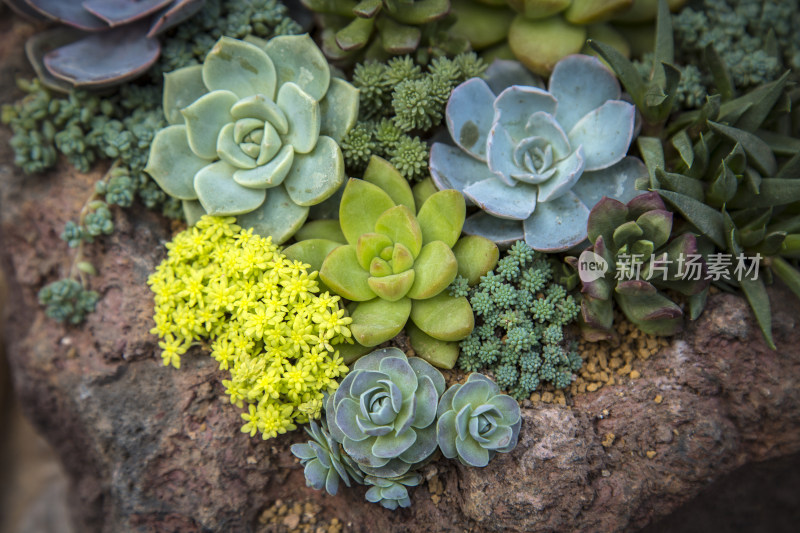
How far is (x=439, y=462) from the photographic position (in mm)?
2242

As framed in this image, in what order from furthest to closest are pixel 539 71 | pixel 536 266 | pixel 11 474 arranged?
pixel 11 474 < pixel 539 71 < pixel 536 266

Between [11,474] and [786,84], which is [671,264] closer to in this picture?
[786,84]

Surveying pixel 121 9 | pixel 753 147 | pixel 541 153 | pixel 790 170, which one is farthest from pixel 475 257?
pixel 121 9

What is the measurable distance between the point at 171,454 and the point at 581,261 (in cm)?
187

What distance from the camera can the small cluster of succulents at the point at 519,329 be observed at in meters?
2.21

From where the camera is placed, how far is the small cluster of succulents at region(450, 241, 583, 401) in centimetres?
221

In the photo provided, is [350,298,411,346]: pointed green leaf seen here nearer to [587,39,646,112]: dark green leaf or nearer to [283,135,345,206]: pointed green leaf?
[283,135,345,206]: pointed green leaf

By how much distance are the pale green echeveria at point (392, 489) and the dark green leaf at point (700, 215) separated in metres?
1.44

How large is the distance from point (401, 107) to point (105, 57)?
1.43 metres

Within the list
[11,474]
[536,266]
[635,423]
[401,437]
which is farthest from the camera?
[11,474]

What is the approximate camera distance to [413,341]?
7.61 feet

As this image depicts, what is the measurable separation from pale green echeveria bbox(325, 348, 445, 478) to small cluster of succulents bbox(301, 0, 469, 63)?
1.42 m

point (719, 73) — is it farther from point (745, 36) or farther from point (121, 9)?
point (121, 9)

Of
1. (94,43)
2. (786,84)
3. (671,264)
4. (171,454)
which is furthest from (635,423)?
(94,43)
